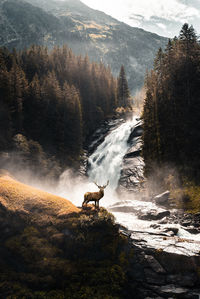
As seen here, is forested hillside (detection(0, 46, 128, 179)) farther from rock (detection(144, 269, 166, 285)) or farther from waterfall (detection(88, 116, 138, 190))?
rock (detection(144, 269, 166, 285))

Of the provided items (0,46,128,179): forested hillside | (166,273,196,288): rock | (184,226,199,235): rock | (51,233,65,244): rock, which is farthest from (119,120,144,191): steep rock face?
(51,233,65,244): rock

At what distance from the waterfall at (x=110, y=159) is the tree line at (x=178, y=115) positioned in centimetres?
866

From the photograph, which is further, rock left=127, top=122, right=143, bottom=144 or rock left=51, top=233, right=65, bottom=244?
rock left=127, top=122, right=143, bottom=144

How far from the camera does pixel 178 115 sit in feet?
109

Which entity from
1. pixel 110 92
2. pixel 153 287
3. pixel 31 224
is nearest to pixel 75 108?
pixel 110 92

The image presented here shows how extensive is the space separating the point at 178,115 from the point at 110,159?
17.8 m

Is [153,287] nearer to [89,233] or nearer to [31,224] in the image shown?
[89,233]

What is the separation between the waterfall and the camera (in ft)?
135

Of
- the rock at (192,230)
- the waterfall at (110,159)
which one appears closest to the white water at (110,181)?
the waterfall at (110,159)

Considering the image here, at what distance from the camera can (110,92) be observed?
8312 centimetres

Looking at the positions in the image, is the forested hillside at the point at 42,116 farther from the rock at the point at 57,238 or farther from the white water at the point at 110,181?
the rock at the point at 57,238

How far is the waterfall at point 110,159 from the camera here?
41000 mm

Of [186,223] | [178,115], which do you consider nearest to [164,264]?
[186,223]

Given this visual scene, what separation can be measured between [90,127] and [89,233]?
180 feet
